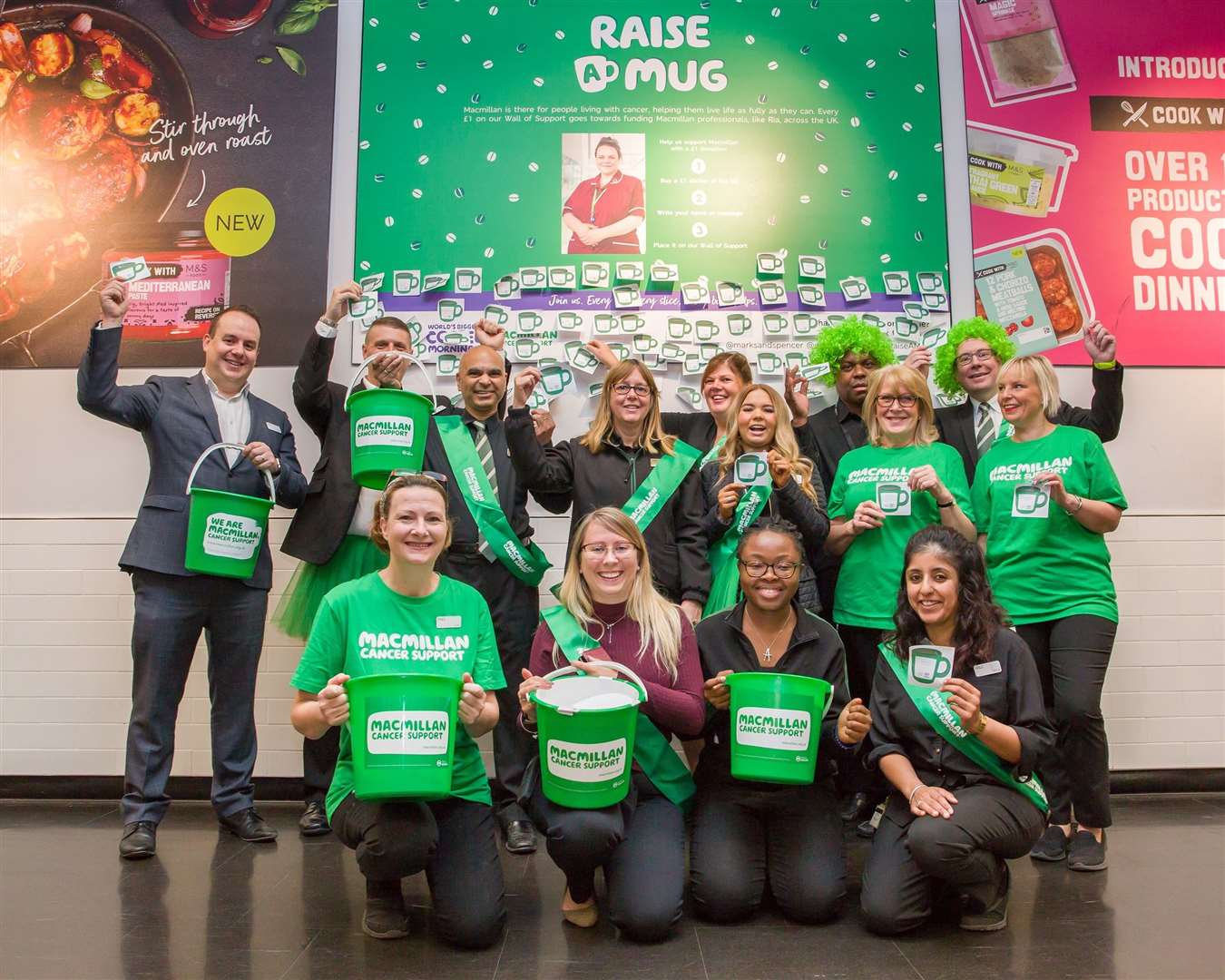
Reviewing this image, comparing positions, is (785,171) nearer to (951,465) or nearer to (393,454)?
(951,465)

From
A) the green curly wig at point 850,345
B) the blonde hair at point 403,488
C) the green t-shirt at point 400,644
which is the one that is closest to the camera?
the green t-shirt at point 400,644

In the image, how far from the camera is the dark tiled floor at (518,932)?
7.44 ft

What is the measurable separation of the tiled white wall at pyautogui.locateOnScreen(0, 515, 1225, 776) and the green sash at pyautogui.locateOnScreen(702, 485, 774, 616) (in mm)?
1102

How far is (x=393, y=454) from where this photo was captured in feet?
9.87

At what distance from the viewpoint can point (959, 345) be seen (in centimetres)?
385

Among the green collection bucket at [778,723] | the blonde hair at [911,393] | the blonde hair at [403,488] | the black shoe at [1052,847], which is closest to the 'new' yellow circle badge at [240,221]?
the blonde hair at [403,488]

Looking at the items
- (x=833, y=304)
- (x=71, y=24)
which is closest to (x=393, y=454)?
(x=833, y=304)

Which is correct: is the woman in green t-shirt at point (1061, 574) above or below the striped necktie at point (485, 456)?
below

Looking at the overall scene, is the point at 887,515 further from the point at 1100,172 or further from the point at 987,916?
the point at 1100,172

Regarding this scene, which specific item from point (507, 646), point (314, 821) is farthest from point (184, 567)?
point (507, 646)

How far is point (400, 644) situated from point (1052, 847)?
225cm

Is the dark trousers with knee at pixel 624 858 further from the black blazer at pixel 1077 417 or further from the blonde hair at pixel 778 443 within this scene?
the black blazer at pixel 1077 417

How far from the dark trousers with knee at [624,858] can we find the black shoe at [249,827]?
1.35 meters

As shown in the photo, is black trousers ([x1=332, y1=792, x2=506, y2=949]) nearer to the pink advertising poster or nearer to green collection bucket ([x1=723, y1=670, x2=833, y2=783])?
green collection bucket ([x1=723, y1=670, x2=833, y2=783])
